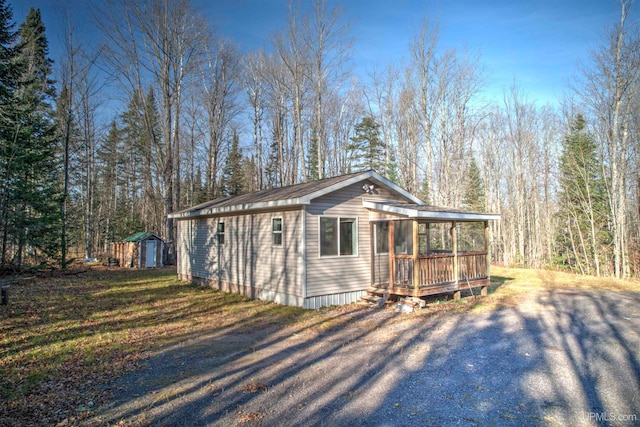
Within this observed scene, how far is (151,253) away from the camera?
2123 cm

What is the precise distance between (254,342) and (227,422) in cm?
326

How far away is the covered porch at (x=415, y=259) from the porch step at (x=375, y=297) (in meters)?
0.18

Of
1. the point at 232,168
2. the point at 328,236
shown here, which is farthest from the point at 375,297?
the point at 232,168

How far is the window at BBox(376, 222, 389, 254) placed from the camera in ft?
35.9

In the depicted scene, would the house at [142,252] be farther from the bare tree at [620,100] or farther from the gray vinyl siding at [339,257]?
the bare tree at [620,100]

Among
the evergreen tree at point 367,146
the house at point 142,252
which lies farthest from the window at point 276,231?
the evergreen tree at point 367,146

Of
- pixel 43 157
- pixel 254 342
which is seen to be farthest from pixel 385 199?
pixel 43 157

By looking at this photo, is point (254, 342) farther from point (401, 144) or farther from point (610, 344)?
point (401, 144)

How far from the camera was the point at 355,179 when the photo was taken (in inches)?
408

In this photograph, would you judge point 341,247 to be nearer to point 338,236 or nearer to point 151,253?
point 338,236

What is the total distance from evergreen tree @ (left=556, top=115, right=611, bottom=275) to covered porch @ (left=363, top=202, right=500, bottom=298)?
1050cm

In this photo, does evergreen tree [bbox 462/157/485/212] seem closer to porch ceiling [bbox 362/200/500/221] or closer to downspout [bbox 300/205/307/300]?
porch ceiling [bbox 362/200/500/221]

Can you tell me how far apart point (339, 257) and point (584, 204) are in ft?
51.7

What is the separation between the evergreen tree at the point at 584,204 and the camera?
18.5 m
